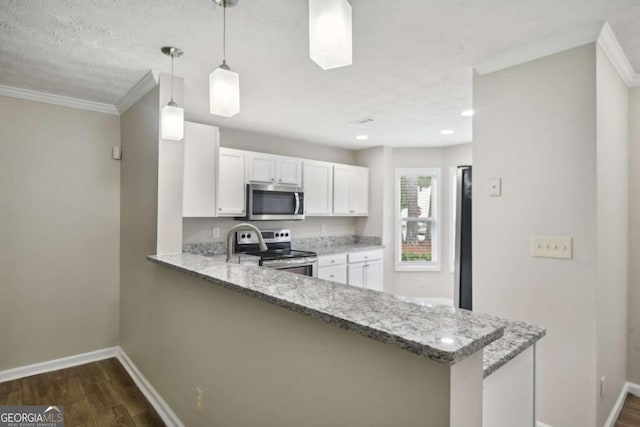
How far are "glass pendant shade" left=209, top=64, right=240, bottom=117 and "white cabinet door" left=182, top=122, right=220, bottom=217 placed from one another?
1724 millimetres

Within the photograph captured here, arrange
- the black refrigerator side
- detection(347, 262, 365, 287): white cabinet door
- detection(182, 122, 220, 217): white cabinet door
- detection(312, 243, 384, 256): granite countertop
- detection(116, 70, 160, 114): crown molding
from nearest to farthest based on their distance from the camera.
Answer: detection(116, 70, 160, 114): crown molding, the black refrigerator side, detection(182, 122, 220, 217): white cabinet door, detection(312, 243, 384, 256): granite countertop, detection(347, 262, 365, 287): white cabinet door

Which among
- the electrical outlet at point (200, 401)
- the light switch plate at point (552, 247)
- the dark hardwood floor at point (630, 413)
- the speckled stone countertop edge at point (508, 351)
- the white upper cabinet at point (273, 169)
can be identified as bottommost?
the dark hardwood floor at point (630, 413)

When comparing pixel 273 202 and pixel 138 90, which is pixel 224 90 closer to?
pixel 138 90

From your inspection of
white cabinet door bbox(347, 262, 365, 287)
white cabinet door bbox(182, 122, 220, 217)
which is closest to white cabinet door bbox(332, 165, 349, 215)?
white cabinet door bbox(347, 262, 365, 287)

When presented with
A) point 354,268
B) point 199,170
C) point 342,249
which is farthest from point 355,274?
point 199,170

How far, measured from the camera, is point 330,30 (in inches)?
39.4

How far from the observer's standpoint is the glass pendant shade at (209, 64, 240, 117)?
1509 mm

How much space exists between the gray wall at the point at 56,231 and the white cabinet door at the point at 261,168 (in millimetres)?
1275

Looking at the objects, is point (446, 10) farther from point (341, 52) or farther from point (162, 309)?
point (162, 309)

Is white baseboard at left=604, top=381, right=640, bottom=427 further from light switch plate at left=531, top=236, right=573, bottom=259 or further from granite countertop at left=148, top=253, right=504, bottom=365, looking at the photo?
granite countertop at left=148, top=253, right=504, bottom=365

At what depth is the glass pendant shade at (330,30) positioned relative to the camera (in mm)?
996

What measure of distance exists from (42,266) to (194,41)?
2370mm

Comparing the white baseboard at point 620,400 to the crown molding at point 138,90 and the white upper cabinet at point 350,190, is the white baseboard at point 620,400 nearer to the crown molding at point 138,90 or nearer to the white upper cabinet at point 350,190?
the white upper cabinet at point 350,190

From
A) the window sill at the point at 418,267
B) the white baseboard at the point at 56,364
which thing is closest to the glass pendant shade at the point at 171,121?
the white baseboard at the point at 56,364
